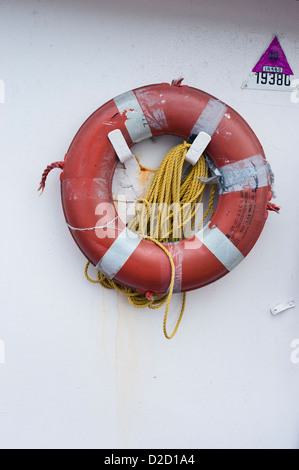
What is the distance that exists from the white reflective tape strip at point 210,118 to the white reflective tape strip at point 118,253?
0.41 meters

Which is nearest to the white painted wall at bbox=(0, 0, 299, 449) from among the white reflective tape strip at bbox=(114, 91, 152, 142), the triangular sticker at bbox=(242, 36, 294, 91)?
the triangular sticker at bbox=(242, 36, 294, 91)

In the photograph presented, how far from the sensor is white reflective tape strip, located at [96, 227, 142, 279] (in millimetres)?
1444

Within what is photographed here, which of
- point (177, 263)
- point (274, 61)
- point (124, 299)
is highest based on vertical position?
point (274, 61)

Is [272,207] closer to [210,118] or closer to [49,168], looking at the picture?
[210,118]

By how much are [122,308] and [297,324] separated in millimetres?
625

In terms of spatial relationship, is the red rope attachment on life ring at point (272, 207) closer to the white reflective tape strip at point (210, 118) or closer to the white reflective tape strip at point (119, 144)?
the white reflective tape strip at point (210, 118)

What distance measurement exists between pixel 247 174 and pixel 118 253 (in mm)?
470

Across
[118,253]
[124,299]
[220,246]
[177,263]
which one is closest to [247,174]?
[220,246]

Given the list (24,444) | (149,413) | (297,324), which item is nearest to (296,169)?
(297,324)

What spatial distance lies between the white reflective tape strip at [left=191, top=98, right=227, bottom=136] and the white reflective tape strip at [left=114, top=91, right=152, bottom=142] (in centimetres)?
17

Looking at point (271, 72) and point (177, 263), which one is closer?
point (177, 263)

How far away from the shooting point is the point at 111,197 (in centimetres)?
150

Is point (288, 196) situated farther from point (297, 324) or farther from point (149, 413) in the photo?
point (149, 413)

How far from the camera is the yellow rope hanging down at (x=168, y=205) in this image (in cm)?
152
